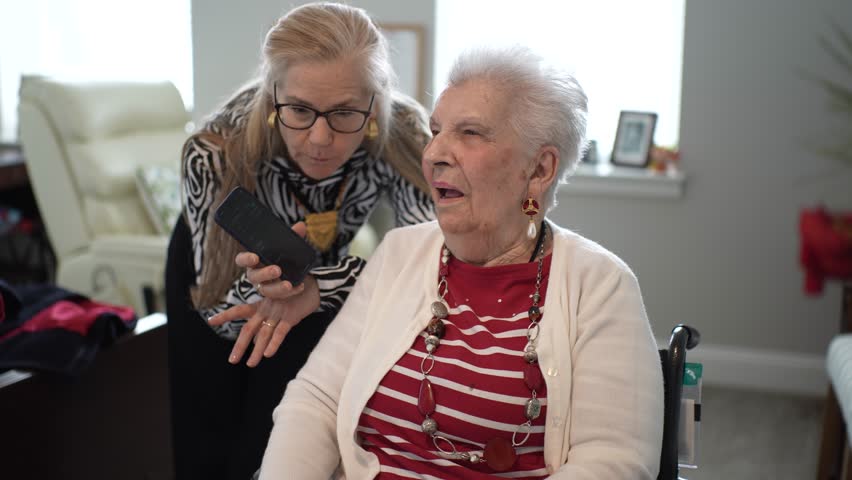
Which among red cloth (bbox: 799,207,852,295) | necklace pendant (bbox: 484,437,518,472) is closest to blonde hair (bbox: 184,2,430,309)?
necklace pendant (bbox: 484,437,518,472)

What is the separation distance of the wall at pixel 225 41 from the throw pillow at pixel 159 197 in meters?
0.52

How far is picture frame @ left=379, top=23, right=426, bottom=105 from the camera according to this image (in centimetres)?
379

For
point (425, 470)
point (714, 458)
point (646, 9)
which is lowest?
point (714, 458)

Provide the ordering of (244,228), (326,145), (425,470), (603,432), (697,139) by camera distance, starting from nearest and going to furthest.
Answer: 1. (603,432)
2. (425,470)
3. (244,228)
4. (326,145)
5. (697,139)

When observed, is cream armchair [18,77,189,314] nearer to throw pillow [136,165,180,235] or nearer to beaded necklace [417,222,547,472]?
throw pillow [136,165,180,235]

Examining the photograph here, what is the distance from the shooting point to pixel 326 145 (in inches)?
64.2

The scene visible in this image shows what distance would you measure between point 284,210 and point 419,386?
1.76 feet

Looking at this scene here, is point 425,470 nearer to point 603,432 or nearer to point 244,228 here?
point 603,432

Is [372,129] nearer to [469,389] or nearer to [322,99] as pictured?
[322,99]

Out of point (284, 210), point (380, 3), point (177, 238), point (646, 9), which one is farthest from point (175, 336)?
point (646, 9)

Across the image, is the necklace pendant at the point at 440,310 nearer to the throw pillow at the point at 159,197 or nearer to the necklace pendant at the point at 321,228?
the necklace pendant at the point at 321,228

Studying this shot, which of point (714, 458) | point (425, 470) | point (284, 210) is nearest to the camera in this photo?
point (425, 470)

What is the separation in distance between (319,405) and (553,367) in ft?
1.29

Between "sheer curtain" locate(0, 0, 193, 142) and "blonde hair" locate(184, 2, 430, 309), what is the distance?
3057 mm
